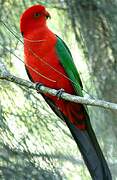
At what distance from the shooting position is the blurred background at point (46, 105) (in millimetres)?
3602

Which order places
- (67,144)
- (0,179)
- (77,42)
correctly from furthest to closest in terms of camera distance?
1. (77,42)
2. (67,144)
3. (0,179)

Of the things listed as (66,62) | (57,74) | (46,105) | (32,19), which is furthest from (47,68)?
(46,105)

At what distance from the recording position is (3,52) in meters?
3.88

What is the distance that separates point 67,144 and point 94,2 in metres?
1.21

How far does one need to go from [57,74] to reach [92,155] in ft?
1.93

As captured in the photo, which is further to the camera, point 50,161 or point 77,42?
point 77,42

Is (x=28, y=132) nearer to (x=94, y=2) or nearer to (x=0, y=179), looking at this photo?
(x=0, y=179)

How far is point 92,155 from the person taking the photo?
11.1ft

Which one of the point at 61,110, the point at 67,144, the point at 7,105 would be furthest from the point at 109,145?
the point at 7,105

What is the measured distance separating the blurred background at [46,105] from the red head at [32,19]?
0.61ft

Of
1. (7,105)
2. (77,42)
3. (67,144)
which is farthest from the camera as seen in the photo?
(77,42)

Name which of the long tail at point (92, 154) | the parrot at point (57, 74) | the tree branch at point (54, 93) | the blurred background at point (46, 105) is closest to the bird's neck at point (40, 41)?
the parrot at point (57, 74)

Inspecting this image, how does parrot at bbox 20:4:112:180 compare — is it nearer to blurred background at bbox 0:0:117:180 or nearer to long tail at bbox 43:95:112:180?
long tail at bbox 43:95:112:180

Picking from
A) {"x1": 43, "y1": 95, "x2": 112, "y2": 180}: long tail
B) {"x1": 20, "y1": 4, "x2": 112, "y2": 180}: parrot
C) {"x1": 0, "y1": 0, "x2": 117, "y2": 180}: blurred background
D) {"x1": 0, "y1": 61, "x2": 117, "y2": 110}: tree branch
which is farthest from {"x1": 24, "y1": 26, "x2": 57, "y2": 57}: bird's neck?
{"x1": 43, "y1": 95, "x2": 112, "y2": 180}: long tail
